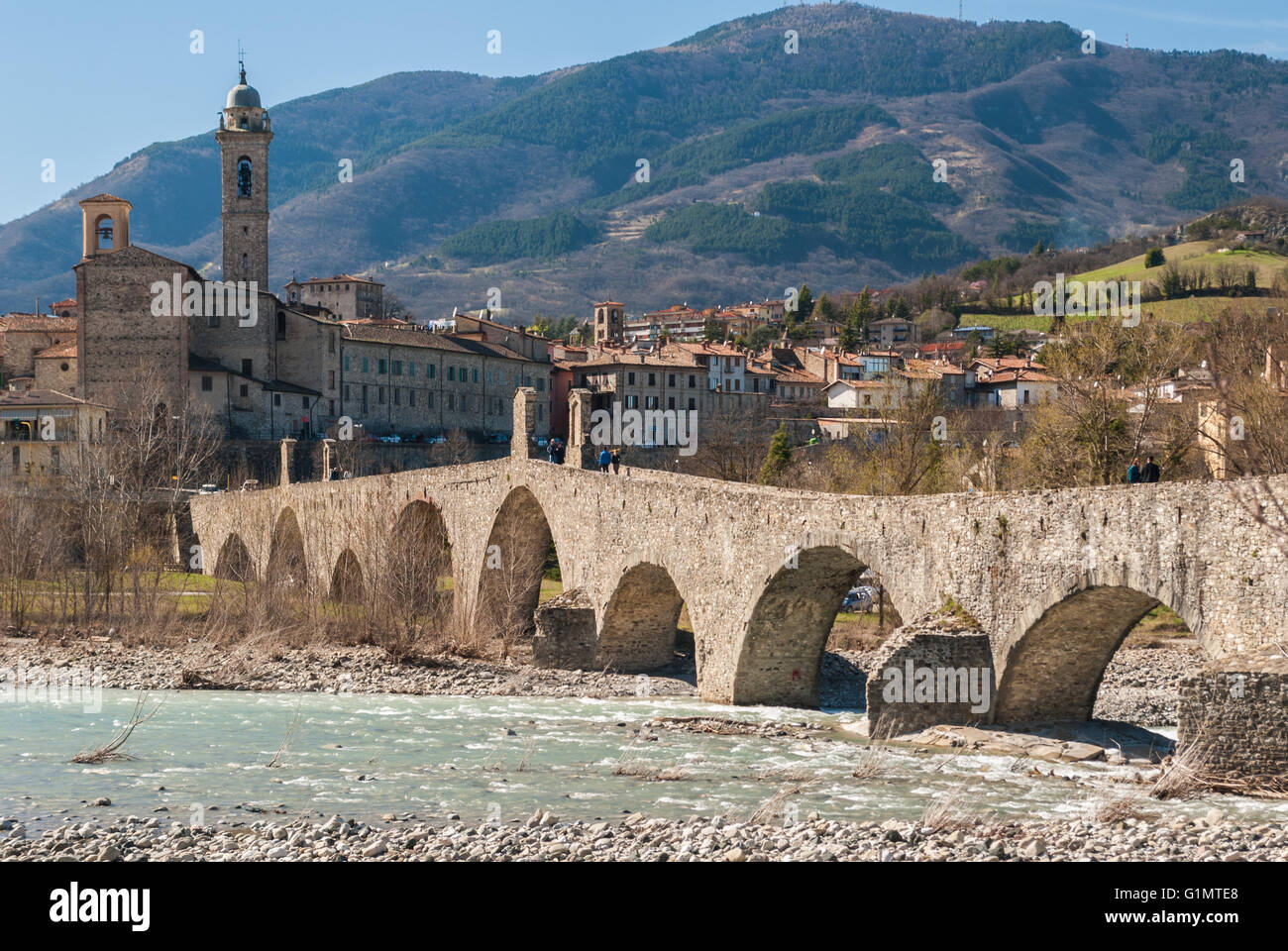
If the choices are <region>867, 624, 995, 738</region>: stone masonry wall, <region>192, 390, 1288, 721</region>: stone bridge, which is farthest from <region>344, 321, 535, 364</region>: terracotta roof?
<region>867, 624, 995, 738</region>: stone masonry wall

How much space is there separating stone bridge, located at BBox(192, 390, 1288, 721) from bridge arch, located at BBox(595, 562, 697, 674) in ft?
0.16

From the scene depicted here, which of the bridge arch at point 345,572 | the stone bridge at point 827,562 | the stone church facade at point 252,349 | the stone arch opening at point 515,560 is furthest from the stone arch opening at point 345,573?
the stone church facade at point 252,349

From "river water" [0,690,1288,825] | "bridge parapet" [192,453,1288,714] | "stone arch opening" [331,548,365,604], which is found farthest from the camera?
"stone arch opening" [331,548,365,604]

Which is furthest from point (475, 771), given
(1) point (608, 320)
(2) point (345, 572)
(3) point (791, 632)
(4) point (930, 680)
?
(1) point (608, 320)

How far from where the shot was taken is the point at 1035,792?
64.8 feet

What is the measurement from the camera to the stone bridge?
19078 millimetres

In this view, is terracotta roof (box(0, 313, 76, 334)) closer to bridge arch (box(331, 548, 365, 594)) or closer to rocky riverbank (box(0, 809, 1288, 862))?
bridge arch (box(331, 548, 365, 594))

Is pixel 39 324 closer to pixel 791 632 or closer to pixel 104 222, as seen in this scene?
pixel 104 222

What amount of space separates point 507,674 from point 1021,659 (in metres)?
15.6

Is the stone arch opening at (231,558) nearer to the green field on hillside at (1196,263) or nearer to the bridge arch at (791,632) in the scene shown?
the bridge arch at (791,632)

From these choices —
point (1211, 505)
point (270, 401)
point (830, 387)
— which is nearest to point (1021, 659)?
point (1211, 505)

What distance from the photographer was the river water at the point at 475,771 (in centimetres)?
1884

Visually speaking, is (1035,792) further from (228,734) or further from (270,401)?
(270,401)

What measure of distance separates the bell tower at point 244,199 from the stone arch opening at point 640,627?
67.4m
